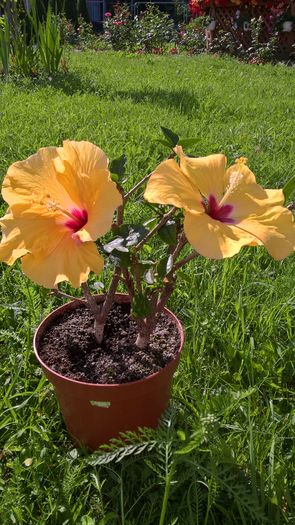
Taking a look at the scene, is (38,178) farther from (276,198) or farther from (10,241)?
(276,198)

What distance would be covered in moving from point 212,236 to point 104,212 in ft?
0.66

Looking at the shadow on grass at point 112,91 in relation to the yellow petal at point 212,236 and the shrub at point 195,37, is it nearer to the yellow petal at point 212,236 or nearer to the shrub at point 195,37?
the yellow petal at point 212,236

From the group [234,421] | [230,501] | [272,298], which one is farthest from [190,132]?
[230,501]

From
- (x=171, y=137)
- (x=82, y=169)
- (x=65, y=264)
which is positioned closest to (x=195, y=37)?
(x=171, y=137)

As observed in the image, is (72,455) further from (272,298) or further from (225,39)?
(225,39)

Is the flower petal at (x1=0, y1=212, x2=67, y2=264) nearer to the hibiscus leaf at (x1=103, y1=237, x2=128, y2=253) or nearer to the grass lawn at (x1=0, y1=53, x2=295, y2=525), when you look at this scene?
the hibiscus leaf at (x1=103, y1=237, x2=128, y2=253)

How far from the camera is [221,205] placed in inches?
39.6

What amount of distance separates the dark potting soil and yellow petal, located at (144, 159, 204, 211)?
549 mm

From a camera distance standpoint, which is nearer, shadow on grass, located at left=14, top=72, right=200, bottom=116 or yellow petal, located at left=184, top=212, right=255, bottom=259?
yellow petal, located at left=184, top=212, right=255, bottom=259

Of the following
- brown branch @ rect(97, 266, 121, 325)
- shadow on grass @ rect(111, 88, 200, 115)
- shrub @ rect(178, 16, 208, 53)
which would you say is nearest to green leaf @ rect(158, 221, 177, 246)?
brown branch @ rect(97, 266, 121, 325)

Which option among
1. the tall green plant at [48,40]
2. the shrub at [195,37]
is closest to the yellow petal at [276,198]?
the tall green plant at [48,40]

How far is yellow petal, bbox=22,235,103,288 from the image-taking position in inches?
36.1

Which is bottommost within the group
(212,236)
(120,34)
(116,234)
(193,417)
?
(120,34)

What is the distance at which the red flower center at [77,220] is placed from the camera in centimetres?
101
